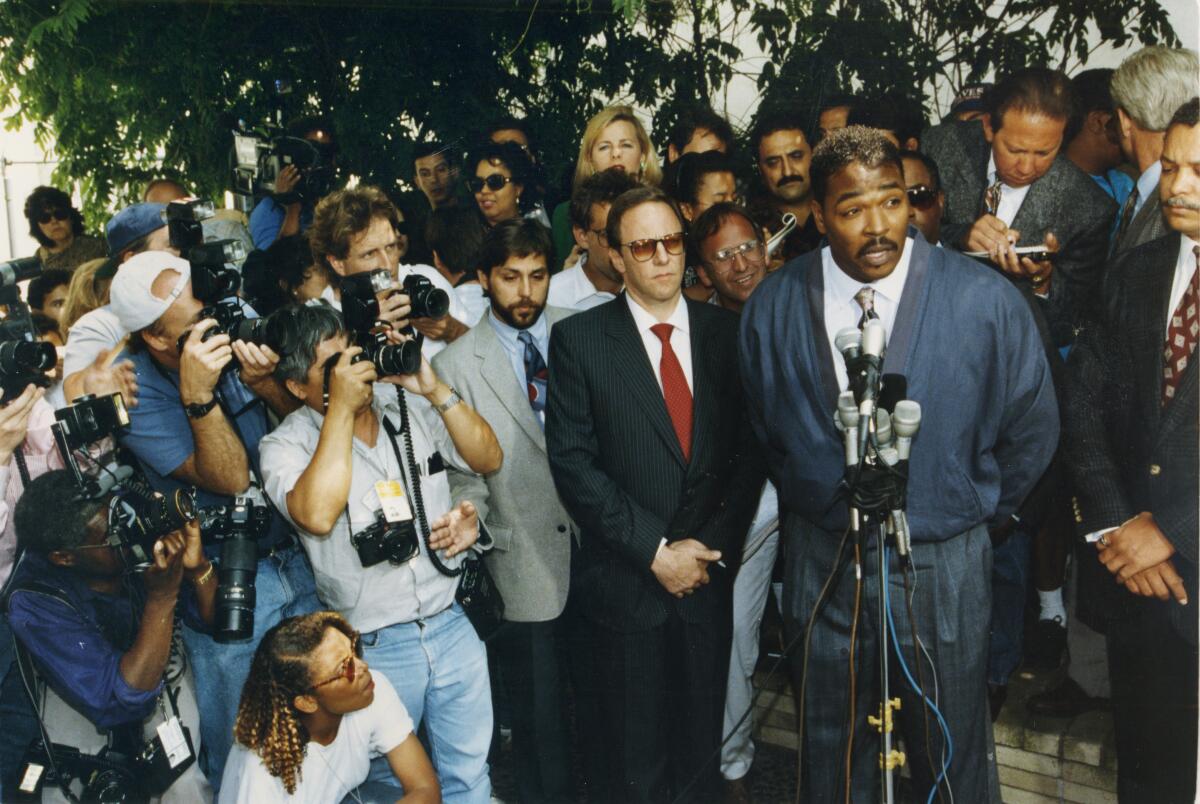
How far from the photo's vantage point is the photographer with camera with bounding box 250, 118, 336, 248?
13.3 feet

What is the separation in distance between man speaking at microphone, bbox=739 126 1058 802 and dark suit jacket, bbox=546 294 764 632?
15.4 inches

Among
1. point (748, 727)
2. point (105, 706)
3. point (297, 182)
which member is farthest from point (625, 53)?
point (105, 706)

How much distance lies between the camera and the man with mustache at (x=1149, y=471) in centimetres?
292

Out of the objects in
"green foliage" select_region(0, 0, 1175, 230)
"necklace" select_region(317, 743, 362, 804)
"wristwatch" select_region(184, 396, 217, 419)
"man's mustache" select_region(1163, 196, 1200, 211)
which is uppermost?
"green foliage" select_region(0, 0, 1175, 230)

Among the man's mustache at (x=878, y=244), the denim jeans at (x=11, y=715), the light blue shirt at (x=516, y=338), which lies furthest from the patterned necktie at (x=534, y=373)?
the denim jeans at (x=11, y=715)

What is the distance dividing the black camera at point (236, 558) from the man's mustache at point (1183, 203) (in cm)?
263

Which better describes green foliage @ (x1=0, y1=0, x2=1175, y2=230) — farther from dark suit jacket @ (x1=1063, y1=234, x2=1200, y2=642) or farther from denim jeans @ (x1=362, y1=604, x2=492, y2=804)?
denim jeans @ (x1=362, y1=604, x2=492, y2=804)

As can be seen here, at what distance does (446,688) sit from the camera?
11.1 ft

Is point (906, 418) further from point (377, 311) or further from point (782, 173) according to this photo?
point (782, 173)

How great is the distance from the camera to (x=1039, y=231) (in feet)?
11.6

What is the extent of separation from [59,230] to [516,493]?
1.94 metres

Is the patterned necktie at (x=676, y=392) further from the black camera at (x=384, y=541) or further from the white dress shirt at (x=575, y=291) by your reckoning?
the black camera at (x=384, y=541)

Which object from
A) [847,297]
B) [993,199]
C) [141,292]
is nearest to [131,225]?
[141,292]

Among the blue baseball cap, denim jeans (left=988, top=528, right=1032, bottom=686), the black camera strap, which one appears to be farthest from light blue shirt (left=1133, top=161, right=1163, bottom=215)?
the blue baseball cap
